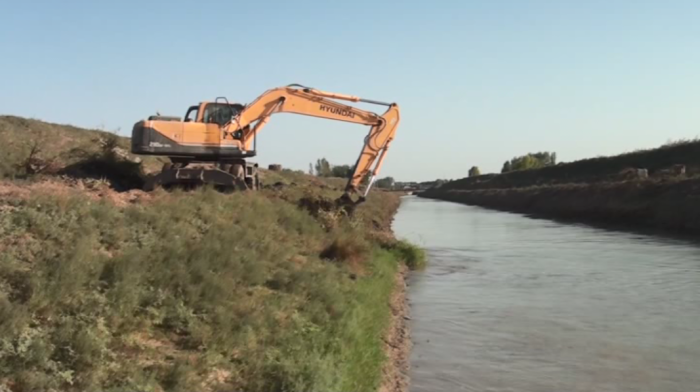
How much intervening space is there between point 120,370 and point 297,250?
9.20 m

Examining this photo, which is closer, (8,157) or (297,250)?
(297,250)

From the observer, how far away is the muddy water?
33.4 ft

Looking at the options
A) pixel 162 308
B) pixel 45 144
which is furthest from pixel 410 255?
pixel 162 308

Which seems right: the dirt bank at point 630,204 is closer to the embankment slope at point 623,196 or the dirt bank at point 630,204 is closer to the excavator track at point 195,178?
the embankment slope at point 623,196

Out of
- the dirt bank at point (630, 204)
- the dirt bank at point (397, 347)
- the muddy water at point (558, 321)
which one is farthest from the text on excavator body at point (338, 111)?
the dirt bank at point (630, 204)

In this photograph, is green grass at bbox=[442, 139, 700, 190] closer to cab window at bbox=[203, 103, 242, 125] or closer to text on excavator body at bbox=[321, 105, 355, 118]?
text on excavator body at bbox=[321, 105, 355, 118]

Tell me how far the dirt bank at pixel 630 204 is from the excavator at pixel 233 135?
66.6 feet

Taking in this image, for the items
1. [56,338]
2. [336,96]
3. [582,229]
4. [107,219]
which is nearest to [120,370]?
[56,338]

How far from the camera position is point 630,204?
45.3 meters

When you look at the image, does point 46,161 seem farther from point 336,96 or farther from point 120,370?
point 120,370

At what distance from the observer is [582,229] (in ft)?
130

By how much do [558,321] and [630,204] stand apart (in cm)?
3470

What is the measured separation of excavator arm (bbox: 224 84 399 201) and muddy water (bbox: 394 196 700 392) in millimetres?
4181

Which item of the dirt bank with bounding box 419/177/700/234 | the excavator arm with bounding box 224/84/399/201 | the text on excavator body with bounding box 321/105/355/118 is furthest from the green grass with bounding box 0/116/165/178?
the dirt bank with bounding box 419/177/700/234
